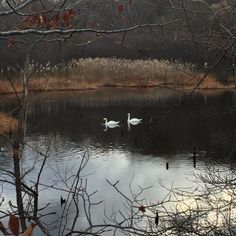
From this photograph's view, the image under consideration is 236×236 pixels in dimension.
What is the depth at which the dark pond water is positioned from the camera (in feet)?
28.8

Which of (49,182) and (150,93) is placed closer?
(49,182)

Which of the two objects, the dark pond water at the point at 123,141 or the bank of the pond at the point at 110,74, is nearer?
the dark pond water at the point at 123,141

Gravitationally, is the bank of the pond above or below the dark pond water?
above

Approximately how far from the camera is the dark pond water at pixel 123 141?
28.8ft

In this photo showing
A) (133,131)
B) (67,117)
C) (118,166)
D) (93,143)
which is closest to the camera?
A: (118,166)

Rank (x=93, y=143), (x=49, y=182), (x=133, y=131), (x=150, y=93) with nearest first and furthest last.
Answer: (x=49, y=182)
(x=93, y=143)
(x=133, y=131)
(x=150, y=93)

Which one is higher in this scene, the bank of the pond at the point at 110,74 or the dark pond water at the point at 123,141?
the bank of the pond at the point at 110,74

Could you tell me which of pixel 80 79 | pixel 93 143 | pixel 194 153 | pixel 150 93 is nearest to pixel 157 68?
pixel 150 93

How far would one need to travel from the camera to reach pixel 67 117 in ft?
48.8

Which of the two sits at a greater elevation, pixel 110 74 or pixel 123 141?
pixel 110 74

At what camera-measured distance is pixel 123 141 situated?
39.9 ft

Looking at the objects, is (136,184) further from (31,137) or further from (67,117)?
(67,117)

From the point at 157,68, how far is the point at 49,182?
41.8ft

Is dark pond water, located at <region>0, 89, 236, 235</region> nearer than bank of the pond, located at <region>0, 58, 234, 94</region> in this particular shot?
Yes
